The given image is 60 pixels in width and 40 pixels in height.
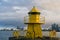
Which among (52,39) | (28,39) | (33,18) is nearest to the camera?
(28,39)

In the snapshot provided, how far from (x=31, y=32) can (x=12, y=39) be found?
2249mm

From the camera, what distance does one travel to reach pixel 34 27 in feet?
79.0

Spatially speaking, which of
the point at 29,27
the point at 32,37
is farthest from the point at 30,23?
the point at 32,37

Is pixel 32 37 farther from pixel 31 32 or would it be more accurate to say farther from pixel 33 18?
pixel 33 18

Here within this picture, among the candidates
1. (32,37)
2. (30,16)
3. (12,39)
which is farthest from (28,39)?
(30,16)

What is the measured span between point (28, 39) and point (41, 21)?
11.4ft

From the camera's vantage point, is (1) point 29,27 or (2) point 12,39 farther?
(1) point 29,27

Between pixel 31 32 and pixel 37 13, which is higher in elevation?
pixel 37 13

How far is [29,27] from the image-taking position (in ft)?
79.8

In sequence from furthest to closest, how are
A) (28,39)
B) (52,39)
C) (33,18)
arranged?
1. (33,18)
2. (52,39)
3. (28,39)

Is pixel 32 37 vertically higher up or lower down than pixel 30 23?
lower down

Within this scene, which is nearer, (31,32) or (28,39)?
(28,39)

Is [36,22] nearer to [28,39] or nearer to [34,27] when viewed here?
[34,27]

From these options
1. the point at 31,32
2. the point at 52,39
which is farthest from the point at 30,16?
the point at 52,39
